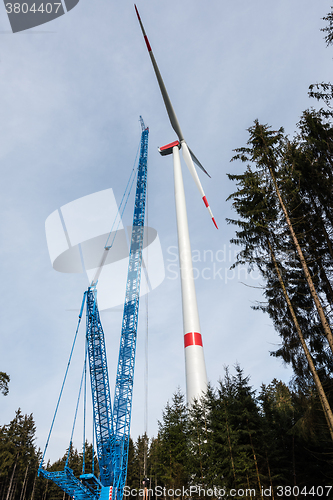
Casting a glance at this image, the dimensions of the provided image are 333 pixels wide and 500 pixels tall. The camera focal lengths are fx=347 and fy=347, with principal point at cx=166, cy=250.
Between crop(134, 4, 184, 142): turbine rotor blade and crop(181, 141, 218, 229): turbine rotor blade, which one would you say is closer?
crop(181, 141, 218, 229): turbine rotor blade

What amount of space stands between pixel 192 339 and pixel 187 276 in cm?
473

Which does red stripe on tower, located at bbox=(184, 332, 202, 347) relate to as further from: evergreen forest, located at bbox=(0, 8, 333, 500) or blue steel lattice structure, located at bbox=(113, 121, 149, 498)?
blue steel lattice structure, located at bbox=(113, 121, 149, 498)

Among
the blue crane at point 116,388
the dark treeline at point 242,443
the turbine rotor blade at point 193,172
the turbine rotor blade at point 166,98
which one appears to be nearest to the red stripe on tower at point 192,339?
the dark treeline at point 242,443

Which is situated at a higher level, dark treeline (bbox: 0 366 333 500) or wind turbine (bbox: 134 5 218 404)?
wind turbine (bbox: 134 5 218 404)

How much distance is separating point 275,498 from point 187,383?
7.17 meters

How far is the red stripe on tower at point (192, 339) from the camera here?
73.6ft

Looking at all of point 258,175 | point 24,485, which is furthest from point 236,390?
point 24,485

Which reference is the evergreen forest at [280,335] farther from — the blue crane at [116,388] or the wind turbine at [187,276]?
the blue crane at [116,388]

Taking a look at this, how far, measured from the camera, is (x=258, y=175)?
1775cm

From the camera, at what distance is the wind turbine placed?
69.5ft

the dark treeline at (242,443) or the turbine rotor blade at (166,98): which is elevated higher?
the turbine rotor blade at (166,98)

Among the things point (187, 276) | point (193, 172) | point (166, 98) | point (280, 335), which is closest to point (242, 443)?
point (280, 335)

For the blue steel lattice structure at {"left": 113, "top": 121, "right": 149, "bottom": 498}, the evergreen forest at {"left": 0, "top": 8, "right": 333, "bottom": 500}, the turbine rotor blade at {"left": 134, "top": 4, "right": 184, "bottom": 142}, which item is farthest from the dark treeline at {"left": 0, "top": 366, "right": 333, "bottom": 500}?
the turbine rotor blade at {"left": 134, "top": 4, "right": 184, "bottom": 142}

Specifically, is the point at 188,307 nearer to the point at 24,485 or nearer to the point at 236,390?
the point at 236,390
